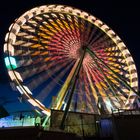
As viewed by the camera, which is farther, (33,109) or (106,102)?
(106,102)

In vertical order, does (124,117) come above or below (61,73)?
below

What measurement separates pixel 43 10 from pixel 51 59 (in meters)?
4.65

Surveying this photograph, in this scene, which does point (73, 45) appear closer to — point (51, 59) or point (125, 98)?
point (51, 59)

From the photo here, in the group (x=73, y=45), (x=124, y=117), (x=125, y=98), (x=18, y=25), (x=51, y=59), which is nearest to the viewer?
(x=124, y=117)

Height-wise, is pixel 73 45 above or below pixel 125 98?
above

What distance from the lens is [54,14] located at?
60.0ft

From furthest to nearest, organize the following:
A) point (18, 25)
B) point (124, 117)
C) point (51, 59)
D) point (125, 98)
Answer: point (125, 98) → point (51, 59) → point (18, 25) → point (124, 117)

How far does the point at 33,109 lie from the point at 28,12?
27.2 ft

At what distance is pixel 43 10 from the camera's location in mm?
17453

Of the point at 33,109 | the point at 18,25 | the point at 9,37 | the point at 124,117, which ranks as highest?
the point at 18,25

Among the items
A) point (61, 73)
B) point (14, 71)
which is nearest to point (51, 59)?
point (61, 73)

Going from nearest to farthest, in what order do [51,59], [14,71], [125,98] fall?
[14,71] → [51,59] → [125,98]

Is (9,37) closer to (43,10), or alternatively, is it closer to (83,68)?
(43,10)

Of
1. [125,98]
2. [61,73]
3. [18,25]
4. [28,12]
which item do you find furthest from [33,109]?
[125,98]
